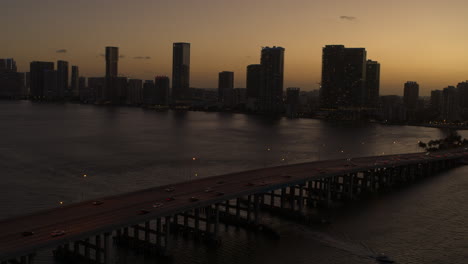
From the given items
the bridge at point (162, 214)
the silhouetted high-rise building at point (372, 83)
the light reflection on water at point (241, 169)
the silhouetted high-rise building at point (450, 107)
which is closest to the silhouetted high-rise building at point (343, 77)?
the silhouetted high-rise building at point (372, 83)

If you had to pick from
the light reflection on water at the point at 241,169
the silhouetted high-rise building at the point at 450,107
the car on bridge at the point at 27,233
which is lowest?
the light reflection on water at the point at 241,169

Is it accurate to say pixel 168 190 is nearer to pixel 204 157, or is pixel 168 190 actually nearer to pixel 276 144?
pixel 204 157

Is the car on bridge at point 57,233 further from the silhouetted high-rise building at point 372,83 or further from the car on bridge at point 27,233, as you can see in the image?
the silhouetted high-rise building at point 372,83

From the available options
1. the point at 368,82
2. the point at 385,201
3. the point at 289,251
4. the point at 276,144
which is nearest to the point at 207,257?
the point at 289,251

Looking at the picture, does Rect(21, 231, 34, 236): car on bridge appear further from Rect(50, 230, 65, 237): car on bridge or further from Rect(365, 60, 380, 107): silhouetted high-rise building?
Rect(365, 60, 380, 107): silhouetted high-rise building

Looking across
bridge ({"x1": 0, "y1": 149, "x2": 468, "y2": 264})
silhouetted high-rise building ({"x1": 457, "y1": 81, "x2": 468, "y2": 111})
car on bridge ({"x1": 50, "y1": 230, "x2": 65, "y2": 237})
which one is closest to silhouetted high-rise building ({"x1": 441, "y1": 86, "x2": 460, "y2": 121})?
silhouetted high-rise building ({"x1": 457, "y1": 81, "x2": 468, "y2": 111})

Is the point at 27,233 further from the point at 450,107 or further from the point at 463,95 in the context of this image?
the point at 463,95
